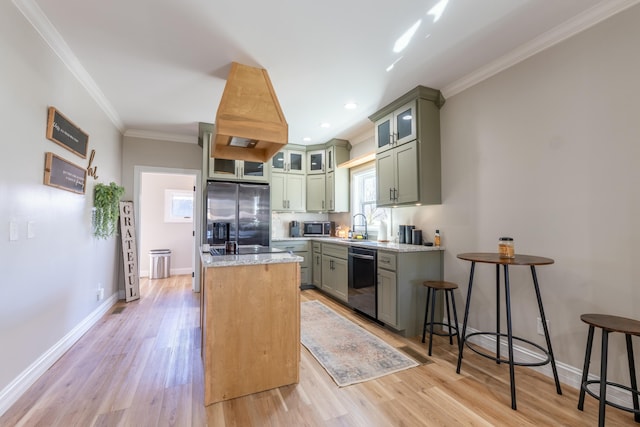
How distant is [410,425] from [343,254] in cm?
241

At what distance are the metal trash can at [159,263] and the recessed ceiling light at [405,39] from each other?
5686 mm

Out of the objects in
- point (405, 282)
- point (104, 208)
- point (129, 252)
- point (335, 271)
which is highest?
point (104, 208)

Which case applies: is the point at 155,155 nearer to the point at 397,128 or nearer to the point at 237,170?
the point at 237,170

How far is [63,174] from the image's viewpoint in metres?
2.50

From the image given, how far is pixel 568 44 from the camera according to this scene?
2.13m

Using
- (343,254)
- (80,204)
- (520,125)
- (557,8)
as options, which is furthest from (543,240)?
(80,204)

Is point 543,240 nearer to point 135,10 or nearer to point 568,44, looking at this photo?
point 568,44

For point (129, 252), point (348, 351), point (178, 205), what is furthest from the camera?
point (178, 205)

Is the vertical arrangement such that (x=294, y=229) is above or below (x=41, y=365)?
above

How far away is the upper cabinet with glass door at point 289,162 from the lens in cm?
504

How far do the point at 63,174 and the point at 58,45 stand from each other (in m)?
1.04

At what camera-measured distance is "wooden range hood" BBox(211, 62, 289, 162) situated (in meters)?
2.33

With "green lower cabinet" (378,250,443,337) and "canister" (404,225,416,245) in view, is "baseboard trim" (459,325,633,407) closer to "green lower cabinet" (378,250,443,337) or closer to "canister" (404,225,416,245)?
"green lower cabinet" (378,250,443,337)

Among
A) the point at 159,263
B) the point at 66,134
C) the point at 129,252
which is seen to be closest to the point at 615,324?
the point at 66,134
